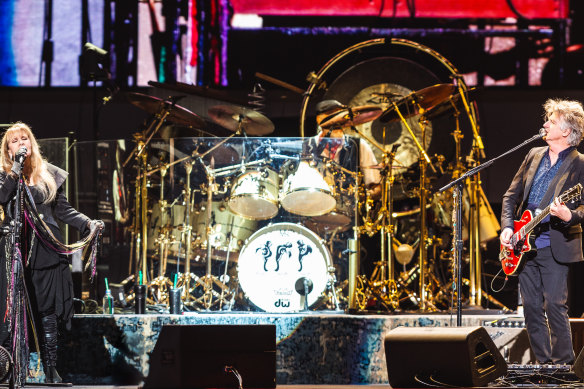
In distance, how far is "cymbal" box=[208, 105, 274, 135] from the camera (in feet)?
24.7

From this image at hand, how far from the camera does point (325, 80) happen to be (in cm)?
895

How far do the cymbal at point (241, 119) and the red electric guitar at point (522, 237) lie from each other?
2.81 meters

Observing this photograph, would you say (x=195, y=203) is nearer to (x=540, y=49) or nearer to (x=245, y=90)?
(x=245, y=90)

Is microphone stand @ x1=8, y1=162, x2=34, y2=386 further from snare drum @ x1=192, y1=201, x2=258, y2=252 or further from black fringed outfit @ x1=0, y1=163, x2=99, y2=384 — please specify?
snare drum @ x1=192, y1=201, x2=258, y2=252

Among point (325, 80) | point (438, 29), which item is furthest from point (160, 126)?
point (438, 29)

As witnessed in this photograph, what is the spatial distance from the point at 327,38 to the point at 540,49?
7.55 ft

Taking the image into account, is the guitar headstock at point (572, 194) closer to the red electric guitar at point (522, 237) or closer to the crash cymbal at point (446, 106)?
the red electric guitar at point (522, 237)

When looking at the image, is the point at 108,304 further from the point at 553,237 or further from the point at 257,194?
the point at 553,237

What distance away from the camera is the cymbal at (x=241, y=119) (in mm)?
7535

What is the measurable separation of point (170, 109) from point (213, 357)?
127 inches

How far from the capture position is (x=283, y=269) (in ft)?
21.4

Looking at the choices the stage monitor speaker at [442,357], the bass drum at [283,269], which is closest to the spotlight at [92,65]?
the bass drum at [283,269]

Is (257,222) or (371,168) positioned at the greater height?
(371,168)

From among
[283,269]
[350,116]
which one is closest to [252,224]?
[283,269]
